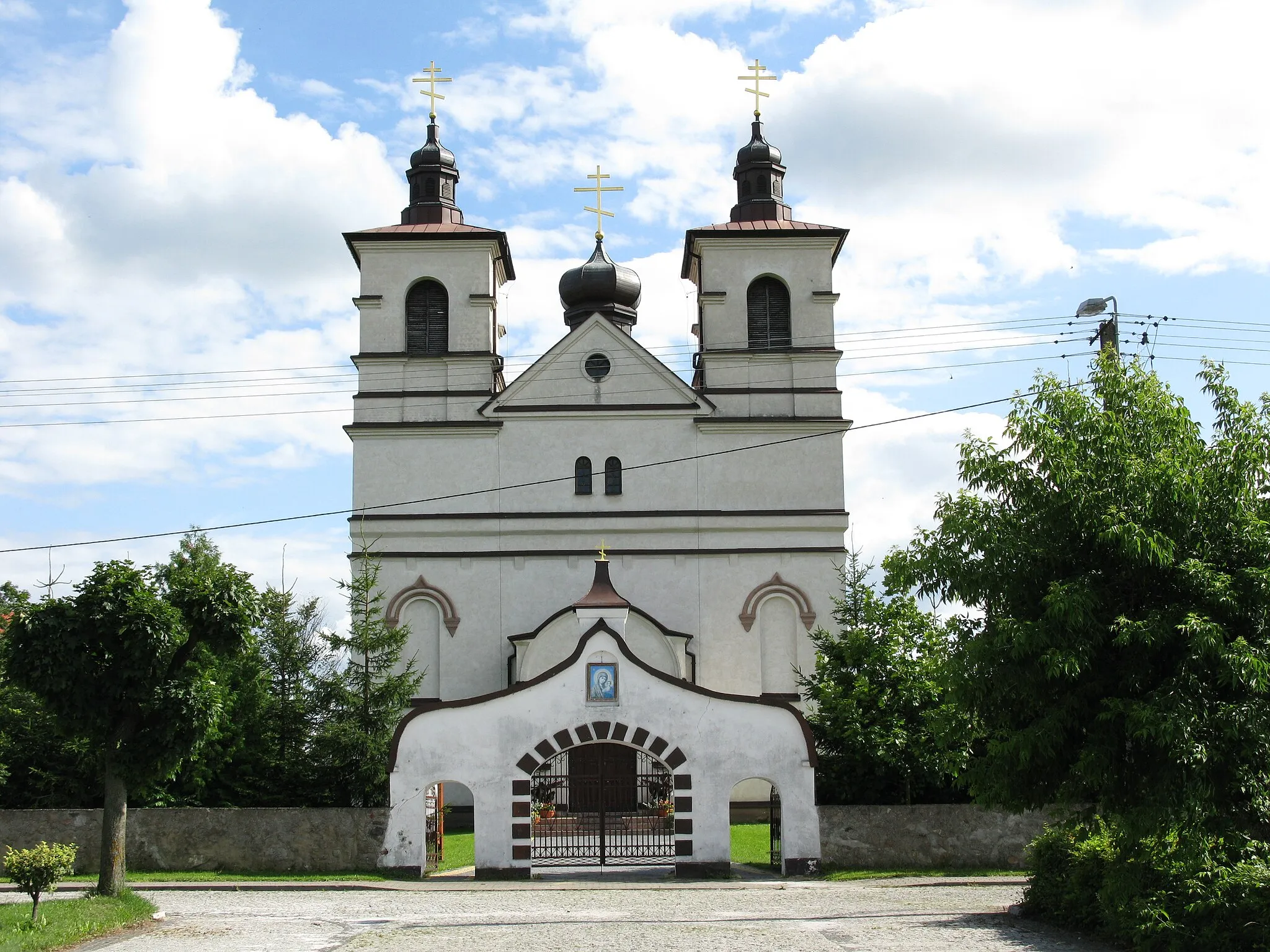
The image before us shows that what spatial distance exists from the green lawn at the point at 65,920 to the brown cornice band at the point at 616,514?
1747cm

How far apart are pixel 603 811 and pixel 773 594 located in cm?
1224

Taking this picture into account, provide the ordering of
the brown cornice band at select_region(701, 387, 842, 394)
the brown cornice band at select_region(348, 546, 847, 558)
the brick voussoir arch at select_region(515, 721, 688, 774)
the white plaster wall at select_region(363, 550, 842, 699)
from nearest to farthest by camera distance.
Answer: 1. the brick voussoir arch at select_region(515, 721, 688, 774)
2. the white plaster wall at select_region(363, 550, 842, 699)
3. the brown cornice band at select_region(348, 546, 847, 558)
4. the brown cornice band at select_region(701, 387, 842, 394)

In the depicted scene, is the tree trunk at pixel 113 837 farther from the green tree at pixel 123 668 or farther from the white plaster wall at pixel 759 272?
the white plaster wall at pixel 759 272

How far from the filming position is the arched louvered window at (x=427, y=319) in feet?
120

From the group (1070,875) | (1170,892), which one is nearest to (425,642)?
Answer: (1070,875)

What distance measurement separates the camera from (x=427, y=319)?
3669 centimetres

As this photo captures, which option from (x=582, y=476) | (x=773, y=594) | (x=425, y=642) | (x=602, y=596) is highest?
(x=582, y=476)

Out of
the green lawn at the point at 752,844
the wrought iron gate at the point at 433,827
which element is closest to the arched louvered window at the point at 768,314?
the green lawn at the point at 752,844

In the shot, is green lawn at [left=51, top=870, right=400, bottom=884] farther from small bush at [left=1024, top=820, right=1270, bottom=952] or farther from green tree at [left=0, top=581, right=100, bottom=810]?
small bush at [left=1024, top=820, right=1270, bottom=952]

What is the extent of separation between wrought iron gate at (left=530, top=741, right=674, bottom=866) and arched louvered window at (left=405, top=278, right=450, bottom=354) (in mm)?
11515

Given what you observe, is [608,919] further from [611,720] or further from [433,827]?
[433,827]

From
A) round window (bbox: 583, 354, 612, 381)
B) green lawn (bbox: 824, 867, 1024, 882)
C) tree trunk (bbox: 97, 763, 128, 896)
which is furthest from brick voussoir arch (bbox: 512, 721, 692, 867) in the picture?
round window (bbox: 583, 354, 612, 381)

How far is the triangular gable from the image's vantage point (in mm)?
35656

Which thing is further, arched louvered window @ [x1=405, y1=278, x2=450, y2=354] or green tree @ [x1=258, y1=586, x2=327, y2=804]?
arched louvered window @ [x1=405, y1=278, x2=450, y2=354]
